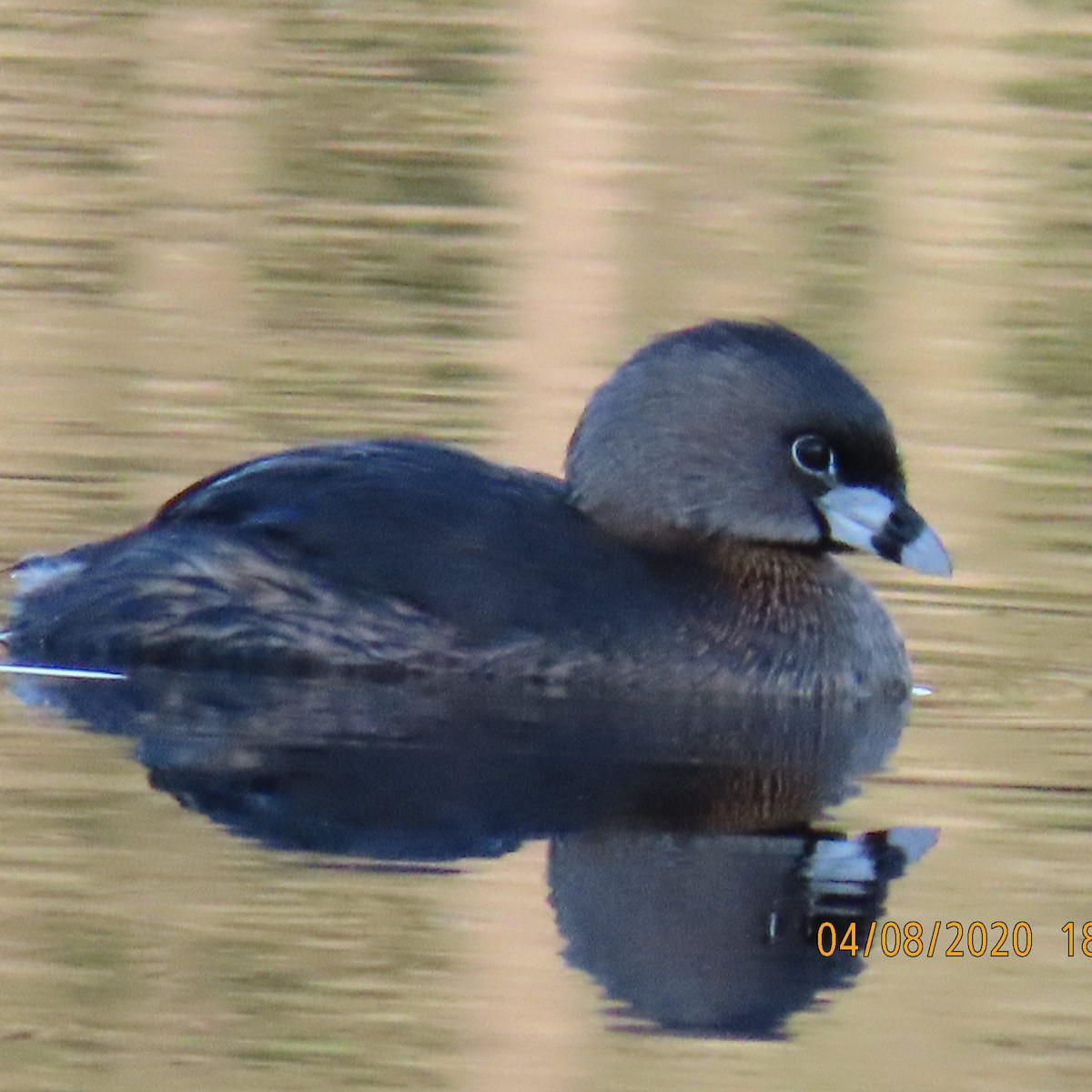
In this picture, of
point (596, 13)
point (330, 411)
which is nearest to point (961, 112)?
point (596, 13)

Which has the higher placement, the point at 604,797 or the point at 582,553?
the point at 582,553

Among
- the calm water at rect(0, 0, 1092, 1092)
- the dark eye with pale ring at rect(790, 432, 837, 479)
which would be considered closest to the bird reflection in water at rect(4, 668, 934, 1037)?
the calm water at rect(0, 0, 1092, 1092)

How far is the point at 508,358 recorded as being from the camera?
13.5m

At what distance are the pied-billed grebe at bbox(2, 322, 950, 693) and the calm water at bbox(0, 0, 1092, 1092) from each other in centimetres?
50

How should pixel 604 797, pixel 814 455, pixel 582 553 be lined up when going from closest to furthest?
pixel 604 797, pixel 582 553, pixel 814 455

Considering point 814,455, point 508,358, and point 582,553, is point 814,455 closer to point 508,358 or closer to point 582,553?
point 582,553

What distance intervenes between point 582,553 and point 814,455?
2.39 feet

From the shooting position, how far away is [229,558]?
32.0ft

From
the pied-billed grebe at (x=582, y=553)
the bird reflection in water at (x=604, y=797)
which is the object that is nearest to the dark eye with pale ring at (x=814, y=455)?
the pied-billed grebe at (x=582, y=553)

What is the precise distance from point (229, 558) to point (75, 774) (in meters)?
1.32

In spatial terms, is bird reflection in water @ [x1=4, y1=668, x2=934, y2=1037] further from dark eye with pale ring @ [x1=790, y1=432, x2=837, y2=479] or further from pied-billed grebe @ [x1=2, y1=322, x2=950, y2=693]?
dark eye with pale ring @ [x1=790, y1=432, x2=837, y2=479]

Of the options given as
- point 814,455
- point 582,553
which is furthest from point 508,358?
point 582,553

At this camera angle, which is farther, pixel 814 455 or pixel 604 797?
pixel 814 455

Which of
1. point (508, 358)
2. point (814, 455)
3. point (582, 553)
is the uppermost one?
point (814, 455)
